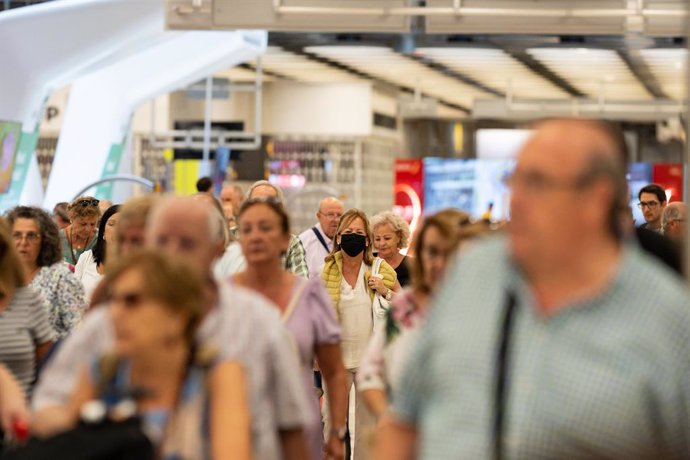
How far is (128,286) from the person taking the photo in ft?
11.7

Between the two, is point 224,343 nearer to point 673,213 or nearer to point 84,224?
point 84,224

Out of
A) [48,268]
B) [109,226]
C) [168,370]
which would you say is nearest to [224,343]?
[168,370]

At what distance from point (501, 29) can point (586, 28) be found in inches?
23.8

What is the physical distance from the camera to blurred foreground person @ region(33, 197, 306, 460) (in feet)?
12.6

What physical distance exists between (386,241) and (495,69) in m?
18.2

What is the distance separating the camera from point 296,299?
5.97 metres

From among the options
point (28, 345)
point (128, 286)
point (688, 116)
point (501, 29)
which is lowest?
point (28, 345)

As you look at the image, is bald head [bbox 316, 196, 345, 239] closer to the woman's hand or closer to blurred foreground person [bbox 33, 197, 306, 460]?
the woman's hand

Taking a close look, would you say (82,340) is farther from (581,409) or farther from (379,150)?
(379,150)

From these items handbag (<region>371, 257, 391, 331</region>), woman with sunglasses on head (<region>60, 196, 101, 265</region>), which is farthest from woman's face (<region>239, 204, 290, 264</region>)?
woman with sunglasses on head (<region>60, 196, 101, 265</region>)

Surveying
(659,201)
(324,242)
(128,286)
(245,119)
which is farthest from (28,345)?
(245,119)

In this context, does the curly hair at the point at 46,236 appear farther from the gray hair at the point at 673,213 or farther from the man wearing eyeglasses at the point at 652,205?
the man wearing eyeglasses at the point at 652,205

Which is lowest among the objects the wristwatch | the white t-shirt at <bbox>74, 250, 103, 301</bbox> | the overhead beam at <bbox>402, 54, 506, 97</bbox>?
the wristwatch

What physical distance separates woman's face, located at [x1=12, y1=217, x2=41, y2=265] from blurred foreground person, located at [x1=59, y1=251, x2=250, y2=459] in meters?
3.85
